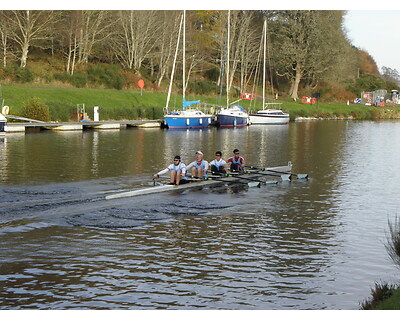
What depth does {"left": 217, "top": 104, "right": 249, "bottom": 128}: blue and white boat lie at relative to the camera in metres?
75.1

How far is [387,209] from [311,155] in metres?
20.4

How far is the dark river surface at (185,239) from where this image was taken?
14164mm

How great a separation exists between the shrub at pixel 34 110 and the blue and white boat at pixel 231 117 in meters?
23.5

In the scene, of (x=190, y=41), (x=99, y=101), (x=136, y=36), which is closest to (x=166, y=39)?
(x=190, y=41)

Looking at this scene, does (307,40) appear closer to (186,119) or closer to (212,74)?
(212,74)

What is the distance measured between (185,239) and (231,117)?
188ft

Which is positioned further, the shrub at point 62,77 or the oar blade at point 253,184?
the shrub at point 62,77

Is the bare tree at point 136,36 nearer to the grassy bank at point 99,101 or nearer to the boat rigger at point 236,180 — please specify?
the grassy bank at point 99,101

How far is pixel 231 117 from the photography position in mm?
75625

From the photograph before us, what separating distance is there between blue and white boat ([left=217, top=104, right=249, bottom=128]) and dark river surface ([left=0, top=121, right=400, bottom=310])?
37.7 m

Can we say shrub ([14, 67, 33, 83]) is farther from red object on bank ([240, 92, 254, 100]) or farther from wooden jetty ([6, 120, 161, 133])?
red object on bank ([240, 92, 254, 100])

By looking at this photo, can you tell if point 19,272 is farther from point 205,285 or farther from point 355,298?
point 355,298

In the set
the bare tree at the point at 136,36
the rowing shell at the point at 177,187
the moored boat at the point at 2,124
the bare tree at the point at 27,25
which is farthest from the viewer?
the bare tree at the point at 136,36

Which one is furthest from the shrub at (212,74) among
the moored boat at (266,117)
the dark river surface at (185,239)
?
the dark river surface at (185,239)
